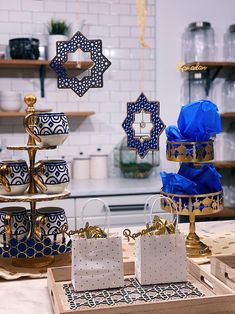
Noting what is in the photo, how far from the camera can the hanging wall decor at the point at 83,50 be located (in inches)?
72.8

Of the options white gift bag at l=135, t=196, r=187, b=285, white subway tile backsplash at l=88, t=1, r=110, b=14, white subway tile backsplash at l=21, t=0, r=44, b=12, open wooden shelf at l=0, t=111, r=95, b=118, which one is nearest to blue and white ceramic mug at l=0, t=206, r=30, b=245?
white gift bag at l=135, t=196, r=187, b=285

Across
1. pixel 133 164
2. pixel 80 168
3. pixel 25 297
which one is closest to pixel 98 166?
pixel 80 168

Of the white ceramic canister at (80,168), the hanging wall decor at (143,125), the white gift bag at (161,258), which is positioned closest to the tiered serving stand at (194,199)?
the hanging wall decor at (143,125)

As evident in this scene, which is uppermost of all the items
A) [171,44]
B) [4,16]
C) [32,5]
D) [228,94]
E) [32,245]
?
[32,5]

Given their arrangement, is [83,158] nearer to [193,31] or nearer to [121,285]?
[193,31]

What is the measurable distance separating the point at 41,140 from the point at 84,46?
1.24ft

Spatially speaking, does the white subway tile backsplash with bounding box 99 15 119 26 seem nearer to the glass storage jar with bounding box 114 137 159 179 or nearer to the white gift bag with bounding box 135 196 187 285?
the glass storage jar with bounding box 114 137 159 179

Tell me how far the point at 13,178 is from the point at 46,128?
0.70ft

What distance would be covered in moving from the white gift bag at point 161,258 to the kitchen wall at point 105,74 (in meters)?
3.11

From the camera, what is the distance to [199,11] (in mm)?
4676

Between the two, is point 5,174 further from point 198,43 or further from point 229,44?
point 229,44

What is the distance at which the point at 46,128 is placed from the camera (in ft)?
5.96

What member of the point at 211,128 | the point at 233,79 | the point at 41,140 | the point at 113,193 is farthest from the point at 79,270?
the point at 233,79

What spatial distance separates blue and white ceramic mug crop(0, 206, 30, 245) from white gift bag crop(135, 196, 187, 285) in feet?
1.54
